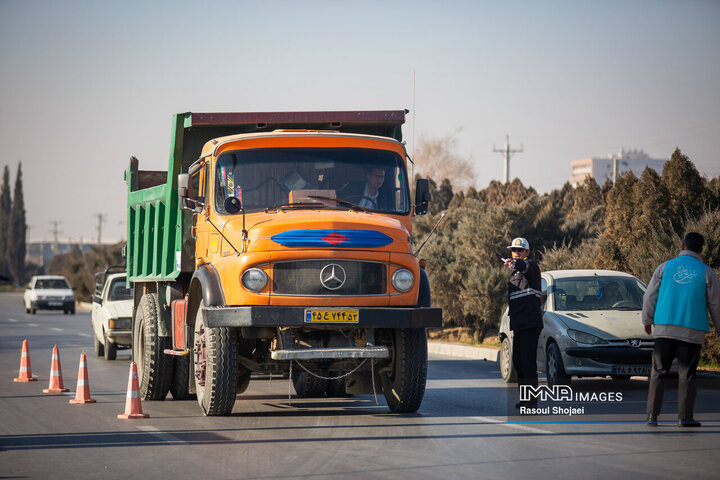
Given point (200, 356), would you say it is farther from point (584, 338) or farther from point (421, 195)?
point (584, 338)

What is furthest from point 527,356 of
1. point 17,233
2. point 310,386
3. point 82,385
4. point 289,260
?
point 17,233

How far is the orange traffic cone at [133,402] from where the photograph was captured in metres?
12.1

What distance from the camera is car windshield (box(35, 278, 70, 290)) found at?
164 feet

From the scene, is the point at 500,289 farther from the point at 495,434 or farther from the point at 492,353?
the point at 495,434

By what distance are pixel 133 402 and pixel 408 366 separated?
2.98 meters

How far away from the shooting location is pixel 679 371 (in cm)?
1084

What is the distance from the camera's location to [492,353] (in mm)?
21453

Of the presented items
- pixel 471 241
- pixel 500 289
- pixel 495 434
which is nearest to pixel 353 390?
pixel 495 434

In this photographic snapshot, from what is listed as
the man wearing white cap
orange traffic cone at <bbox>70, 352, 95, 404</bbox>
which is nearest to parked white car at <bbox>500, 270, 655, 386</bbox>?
the man wearing white cap

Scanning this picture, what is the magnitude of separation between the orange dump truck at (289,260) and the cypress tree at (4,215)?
11807cm

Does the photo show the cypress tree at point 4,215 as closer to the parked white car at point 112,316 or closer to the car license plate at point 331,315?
the parked white car at point 112,316

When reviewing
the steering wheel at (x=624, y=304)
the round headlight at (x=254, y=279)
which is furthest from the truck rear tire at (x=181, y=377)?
the steering wheel at (x=624, y=304)

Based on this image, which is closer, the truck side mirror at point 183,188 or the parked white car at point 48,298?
the truck side mirror at point 183,188

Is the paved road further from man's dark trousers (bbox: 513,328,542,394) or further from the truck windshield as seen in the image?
the truck windshield
